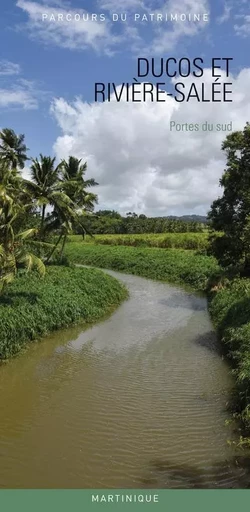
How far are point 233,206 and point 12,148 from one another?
775 inches

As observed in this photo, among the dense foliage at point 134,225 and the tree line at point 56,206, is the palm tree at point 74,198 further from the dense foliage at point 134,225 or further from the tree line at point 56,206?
the dense foliage at point 134,225

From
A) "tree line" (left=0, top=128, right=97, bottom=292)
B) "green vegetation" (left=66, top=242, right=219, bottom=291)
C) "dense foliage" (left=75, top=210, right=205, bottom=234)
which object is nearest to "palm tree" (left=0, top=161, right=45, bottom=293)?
"tree line" (left=0, top=128, right=97, bottom=292)

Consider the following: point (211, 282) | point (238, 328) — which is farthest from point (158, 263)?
point (238, 328)

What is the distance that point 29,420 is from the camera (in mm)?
8977

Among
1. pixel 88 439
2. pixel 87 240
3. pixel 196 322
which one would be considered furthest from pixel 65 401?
pixel 87 240

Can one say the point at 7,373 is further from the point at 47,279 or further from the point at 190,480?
the point at 47,279

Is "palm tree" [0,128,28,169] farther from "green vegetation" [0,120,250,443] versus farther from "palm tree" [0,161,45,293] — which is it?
"palm tree" [0,161,45,293]

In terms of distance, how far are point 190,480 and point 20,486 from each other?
276cm

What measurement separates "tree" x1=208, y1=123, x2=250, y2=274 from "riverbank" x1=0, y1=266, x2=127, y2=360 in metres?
6.42

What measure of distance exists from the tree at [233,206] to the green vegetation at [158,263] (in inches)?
233

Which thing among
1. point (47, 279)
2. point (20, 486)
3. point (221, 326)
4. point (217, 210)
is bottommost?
point (20, 486)

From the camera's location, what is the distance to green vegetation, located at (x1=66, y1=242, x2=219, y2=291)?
94.4 feet

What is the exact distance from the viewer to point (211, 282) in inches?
989

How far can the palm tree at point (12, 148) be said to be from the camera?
31.6 m
